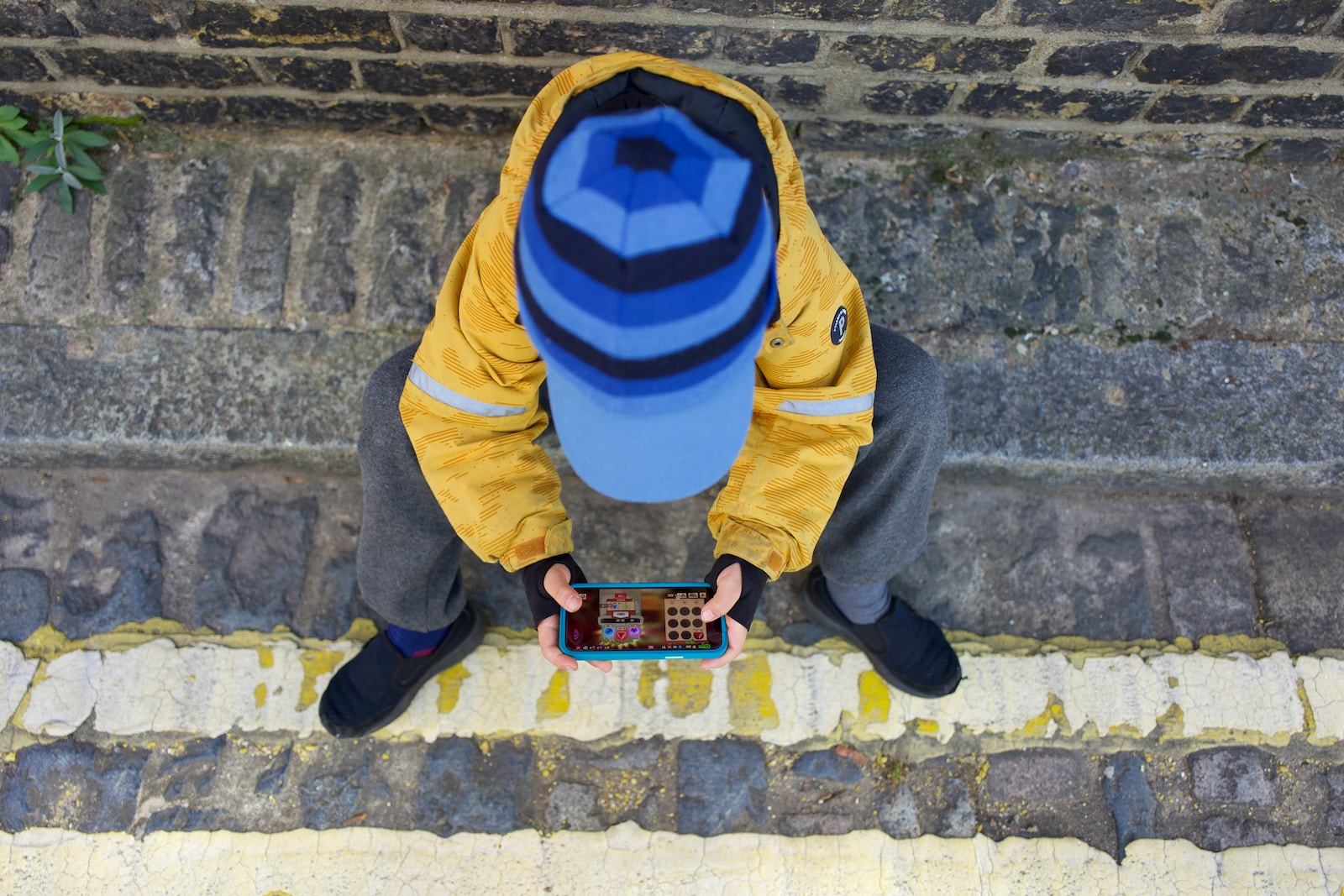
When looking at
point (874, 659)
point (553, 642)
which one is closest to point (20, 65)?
point (553, 642)

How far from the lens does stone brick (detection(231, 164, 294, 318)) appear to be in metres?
1.96

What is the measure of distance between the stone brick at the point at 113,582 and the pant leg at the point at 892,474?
1.63 m

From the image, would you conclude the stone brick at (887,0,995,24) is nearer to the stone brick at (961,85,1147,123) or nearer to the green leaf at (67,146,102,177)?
the stone brick at (961,85,1147,123)

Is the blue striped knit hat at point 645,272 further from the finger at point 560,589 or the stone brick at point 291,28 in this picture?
the stone brick at point 291,28

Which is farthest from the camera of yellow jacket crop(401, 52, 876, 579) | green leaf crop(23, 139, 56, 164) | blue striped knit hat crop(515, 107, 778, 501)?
green leaf crop(23, 139, 56, 164)

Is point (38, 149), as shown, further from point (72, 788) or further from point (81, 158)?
point (72, 788)

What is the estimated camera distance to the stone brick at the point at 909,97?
6.22 ft

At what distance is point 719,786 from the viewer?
182 centimetres

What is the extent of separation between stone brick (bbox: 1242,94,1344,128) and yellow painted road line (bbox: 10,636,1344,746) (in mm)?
1314

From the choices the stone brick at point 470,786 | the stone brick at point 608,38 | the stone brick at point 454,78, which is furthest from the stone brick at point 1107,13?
the stone brick at point 470,786

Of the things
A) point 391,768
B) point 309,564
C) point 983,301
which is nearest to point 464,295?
point 309,564

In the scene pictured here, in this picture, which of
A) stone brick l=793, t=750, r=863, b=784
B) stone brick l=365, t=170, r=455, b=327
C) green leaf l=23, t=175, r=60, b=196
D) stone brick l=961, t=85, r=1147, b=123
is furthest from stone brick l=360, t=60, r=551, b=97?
stone brick l=793, t=750, r=863, b=784

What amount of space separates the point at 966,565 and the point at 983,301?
66 cm

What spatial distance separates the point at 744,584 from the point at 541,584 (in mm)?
374
